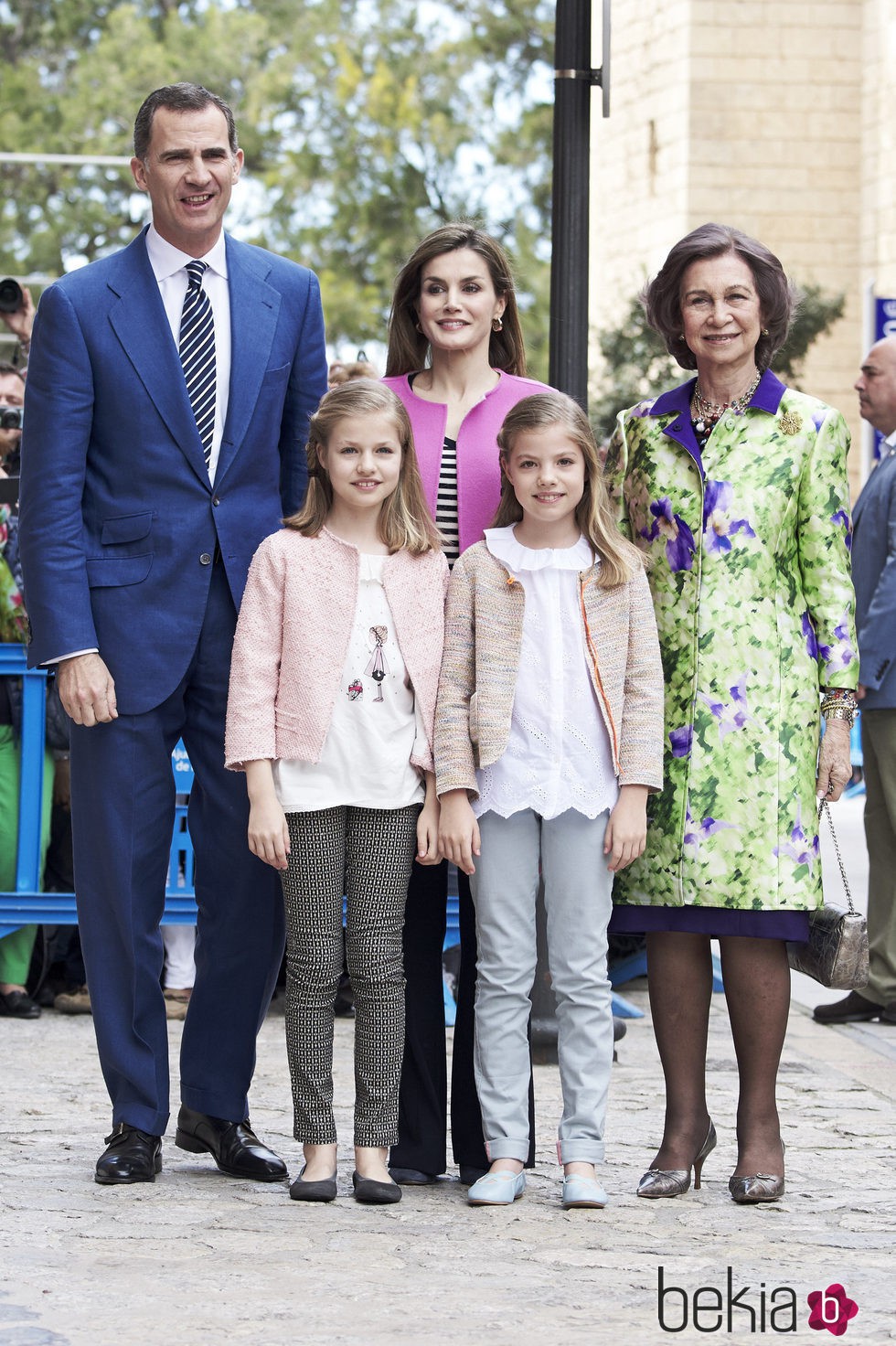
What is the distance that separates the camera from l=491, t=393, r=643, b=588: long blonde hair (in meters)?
4.31

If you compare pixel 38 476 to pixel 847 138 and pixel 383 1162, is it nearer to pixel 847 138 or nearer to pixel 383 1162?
pixel 383 1162

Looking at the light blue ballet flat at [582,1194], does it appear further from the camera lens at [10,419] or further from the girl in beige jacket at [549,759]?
the camera lens at [10,419]

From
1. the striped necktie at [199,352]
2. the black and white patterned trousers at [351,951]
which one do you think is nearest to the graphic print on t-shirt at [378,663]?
the black and white patterned trousers at [351,951]

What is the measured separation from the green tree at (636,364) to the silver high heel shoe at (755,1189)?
1217cm

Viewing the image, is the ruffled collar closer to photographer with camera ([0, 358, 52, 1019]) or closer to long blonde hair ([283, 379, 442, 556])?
long blonde hair ([283, 379, 442, 556])

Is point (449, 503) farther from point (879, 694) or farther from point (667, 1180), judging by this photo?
point (879, 694)

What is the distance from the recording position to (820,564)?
173 inches

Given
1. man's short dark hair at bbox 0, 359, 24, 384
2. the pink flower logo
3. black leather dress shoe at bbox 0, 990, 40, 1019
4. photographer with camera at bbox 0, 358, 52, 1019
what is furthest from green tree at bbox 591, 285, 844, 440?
the pink flower logo

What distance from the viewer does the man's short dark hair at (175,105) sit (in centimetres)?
446

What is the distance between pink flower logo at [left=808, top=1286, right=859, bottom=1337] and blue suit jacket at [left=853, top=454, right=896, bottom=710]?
344cm

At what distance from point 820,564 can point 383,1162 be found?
4.94ft

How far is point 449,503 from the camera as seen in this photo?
455cm

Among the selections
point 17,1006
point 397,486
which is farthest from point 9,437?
point 397,486

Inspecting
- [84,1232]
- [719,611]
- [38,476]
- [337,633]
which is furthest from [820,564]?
[84,1232]
